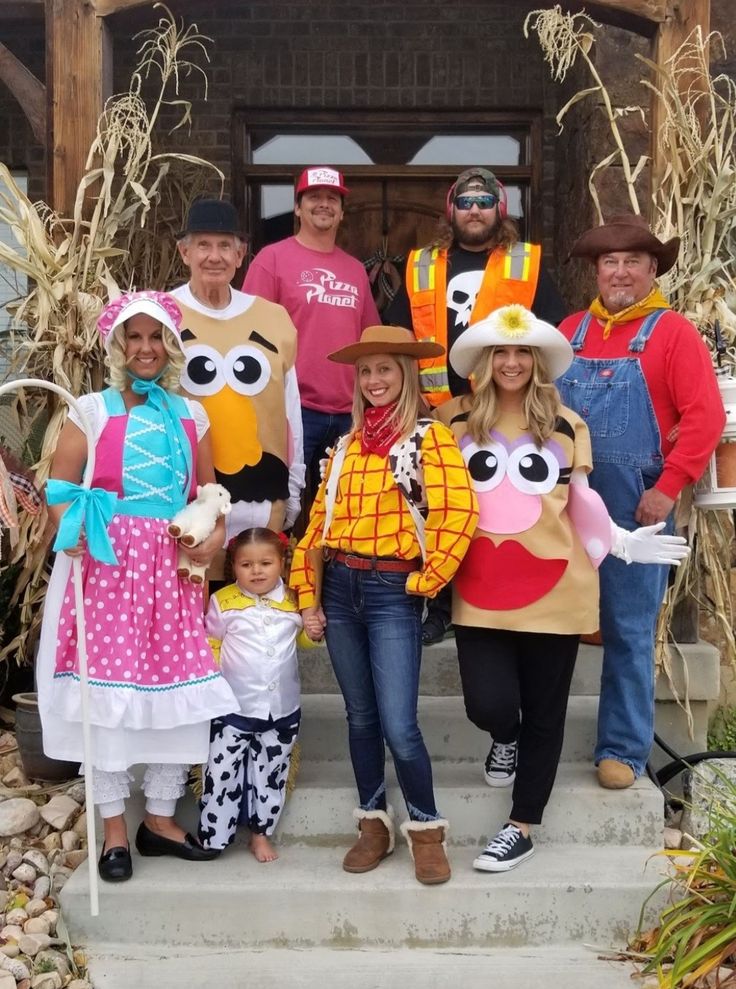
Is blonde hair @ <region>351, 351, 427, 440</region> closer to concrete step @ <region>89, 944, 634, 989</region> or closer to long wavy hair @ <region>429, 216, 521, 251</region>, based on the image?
long wavy hair @ <region>429, 216, 521, 251</region>

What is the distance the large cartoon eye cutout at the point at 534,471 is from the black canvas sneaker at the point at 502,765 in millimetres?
961

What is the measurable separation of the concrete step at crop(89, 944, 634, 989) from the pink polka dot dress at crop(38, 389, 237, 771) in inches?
23.5

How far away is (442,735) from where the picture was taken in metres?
3.95

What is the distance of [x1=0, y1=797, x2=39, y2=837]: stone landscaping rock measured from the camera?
149 inches

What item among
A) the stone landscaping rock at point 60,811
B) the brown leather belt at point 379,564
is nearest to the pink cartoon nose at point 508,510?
the brown leather belt at point 379,564

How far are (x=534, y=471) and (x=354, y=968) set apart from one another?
1.61 meters

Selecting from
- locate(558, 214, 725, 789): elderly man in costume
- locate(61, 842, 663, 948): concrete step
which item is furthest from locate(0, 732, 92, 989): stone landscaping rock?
locate(558, 214, 725, 789): elderly man in costume

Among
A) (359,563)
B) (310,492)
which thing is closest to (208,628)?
(359,563)

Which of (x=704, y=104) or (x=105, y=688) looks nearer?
(x=105, y=688)

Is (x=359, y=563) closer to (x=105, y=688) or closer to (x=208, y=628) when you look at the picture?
(x=208, y=628)

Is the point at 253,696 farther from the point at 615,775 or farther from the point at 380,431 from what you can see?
the point at 615,775

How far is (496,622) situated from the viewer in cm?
323

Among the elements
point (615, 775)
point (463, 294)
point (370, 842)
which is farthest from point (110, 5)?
point (615, 775)

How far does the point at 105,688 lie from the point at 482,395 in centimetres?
148
